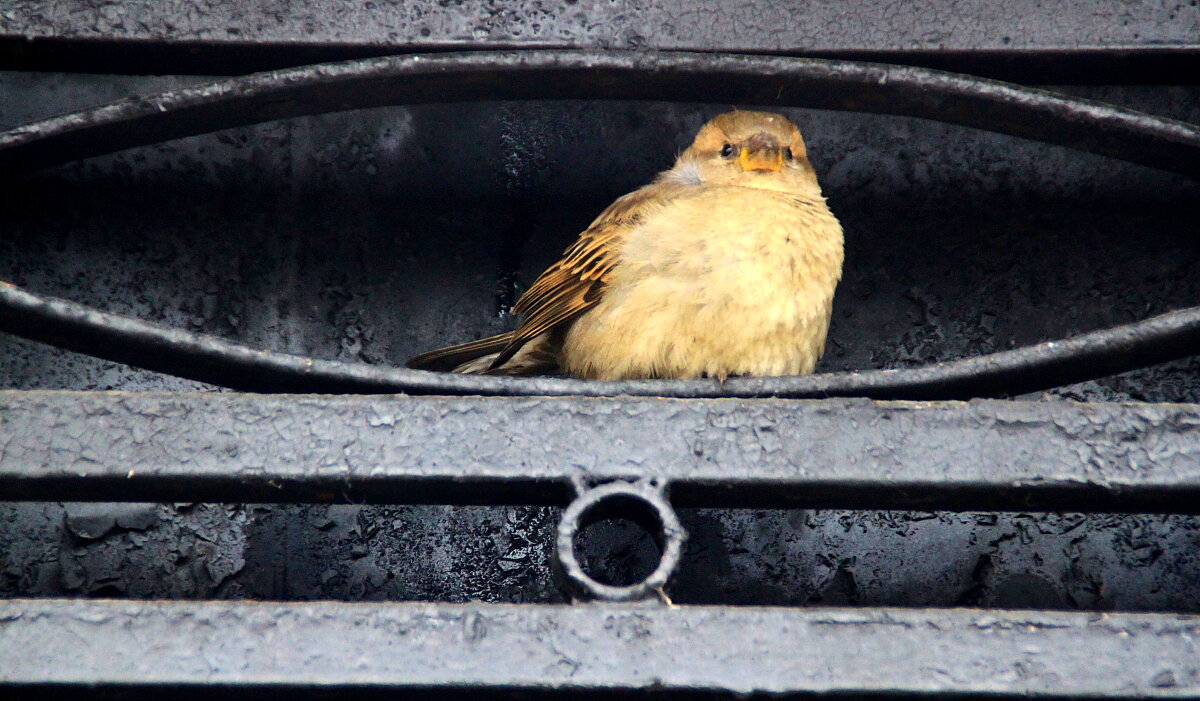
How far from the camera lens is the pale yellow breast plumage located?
290 cm

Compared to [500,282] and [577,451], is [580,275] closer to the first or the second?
[500,282]

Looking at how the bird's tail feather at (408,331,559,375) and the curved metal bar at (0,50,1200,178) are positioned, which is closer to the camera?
the curved metal bar at (0,50,1200,178)

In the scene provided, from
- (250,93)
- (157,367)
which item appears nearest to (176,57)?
(250,93)

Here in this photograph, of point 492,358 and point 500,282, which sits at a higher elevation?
point 500,282

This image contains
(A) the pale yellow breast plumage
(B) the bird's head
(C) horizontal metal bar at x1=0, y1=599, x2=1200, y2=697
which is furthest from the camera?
(B) the bird's head

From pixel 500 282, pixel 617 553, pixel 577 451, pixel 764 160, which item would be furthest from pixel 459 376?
pixel 764 160

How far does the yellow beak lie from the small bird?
0.08 meters

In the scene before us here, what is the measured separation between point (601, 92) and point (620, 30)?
22 centimetres

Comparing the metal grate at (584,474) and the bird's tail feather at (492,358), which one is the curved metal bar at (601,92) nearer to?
the metal grate at (584,474)

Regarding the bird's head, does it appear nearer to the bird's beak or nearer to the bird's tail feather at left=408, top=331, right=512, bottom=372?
the bird's beak

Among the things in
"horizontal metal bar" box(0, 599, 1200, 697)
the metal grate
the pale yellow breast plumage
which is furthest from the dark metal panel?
"horizontal metal bar" box(0, 599, 1200, 697)

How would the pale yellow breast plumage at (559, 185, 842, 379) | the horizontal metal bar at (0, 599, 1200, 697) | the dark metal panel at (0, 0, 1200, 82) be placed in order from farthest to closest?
the pale yellow breast plumage at (559, 185, 842, 379) < the dark metal panel at (0, 0, 1200, 82) < the horizontal metal bar at (0, 599, 1200, 697)

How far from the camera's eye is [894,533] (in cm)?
266

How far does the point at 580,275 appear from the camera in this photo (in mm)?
3047
